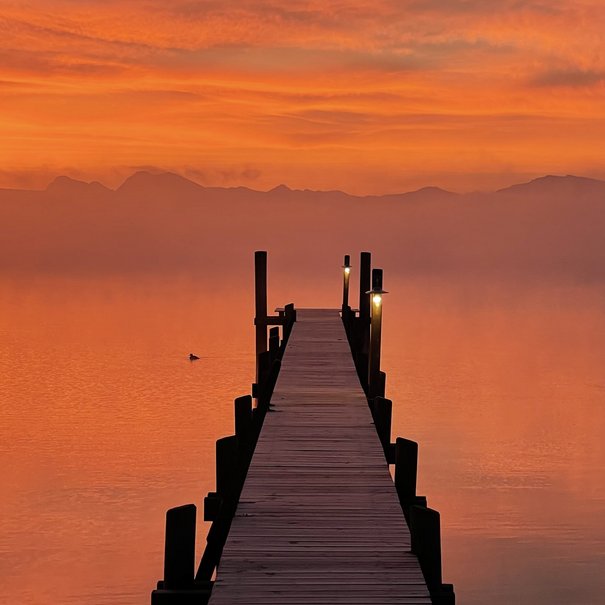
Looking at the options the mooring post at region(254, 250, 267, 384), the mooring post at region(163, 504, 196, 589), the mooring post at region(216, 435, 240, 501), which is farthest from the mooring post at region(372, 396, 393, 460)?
the mooring post at region(254, 250, 267, 384)

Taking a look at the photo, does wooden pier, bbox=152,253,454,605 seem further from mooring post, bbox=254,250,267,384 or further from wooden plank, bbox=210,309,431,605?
mooring post, bbox=254,250,267,384

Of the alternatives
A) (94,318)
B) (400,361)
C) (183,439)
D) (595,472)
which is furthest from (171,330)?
(595,472)

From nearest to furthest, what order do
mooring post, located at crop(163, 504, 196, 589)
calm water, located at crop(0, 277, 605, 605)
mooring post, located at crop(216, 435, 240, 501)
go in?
mooring post, located at crop(163, 504, 196, 589)
mooring post, located at crop(216, 435, 240, 501)
calm water, located at crop(0, 277, 605, 605)

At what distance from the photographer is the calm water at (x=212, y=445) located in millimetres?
21438

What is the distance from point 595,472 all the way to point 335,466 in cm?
2023

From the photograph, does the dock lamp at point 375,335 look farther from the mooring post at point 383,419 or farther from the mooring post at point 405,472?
the mooring post at point 405,472

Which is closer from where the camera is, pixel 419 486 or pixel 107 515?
pixel 107 515

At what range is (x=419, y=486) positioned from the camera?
2797 cm

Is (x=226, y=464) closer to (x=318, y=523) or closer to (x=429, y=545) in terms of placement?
(x=318, y=523)

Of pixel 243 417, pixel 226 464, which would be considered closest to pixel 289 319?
pixel 243 417

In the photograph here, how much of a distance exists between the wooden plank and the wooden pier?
0.04 ft

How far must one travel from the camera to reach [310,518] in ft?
35.7

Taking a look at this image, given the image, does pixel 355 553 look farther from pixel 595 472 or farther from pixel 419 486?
pixel 595 472

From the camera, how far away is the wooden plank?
9.02 meters
